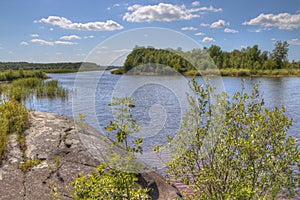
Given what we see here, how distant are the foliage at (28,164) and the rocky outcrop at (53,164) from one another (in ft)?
0.13

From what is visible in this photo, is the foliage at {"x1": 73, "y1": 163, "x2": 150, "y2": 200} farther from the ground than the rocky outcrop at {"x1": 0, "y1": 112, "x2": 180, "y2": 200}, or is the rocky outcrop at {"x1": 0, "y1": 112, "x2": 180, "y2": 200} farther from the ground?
the foliage at {"x1": 73, "y1": 163, "x2": 150, "y2": 200}

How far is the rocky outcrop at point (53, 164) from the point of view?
12.4 feet

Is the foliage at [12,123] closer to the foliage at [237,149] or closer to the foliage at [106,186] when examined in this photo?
the foliage at [106,186]

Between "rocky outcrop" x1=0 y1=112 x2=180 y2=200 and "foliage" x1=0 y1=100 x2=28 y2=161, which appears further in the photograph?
"foliage" x1=0 y1=100 x2=28 y2=161

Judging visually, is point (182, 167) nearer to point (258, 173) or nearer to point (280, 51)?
point (258, 173)

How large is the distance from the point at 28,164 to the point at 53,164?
1.19 feet

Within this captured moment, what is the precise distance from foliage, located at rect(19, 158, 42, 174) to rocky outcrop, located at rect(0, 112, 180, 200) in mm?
39

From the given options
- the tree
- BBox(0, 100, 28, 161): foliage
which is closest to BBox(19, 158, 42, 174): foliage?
BBox(0, 100, 28, 161): foliage

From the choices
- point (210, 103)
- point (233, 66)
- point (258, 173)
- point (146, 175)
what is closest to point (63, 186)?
point (146, 175)

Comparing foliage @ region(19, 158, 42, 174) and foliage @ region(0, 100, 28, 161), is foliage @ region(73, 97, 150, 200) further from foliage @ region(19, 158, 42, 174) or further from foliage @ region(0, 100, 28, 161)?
foliage @ region(0, 100, 28, 161)

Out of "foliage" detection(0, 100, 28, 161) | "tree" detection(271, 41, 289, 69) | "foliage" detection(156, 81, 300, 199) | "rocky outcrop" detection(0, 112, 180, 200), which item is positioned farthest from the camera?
"tree" detection(271, 41, 289, 69)

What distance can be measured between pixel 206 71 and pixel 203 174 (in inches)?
53.1

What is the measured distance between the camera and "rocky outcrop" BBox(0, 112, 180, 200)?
3770 mm

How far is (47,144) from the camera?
463 centimetres
